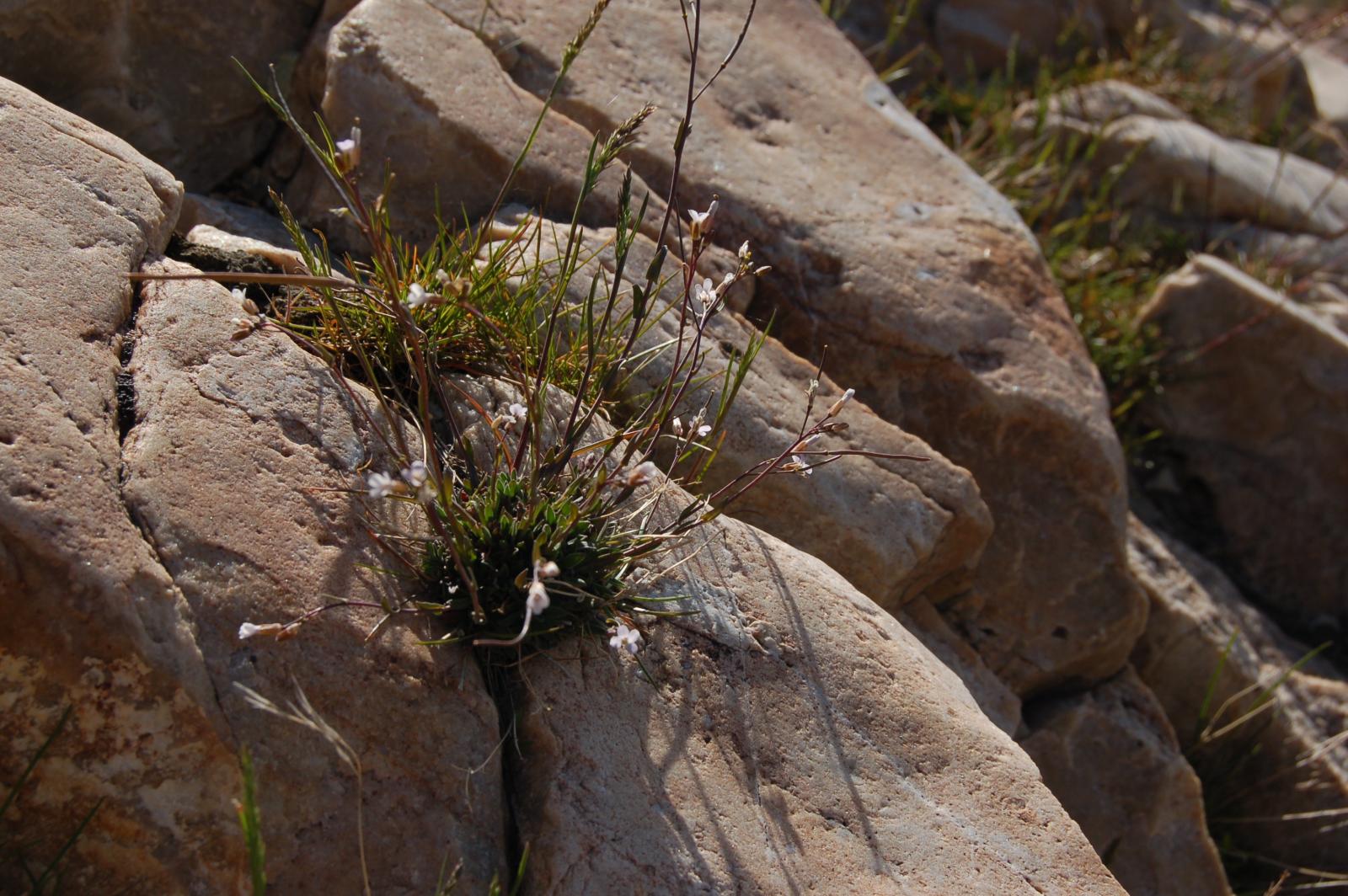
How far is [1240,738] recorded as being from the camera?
4332 mm

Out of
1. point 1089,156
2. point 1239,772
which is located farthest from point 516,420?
point 1089,156

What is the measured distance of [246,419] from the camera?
7.85 ft

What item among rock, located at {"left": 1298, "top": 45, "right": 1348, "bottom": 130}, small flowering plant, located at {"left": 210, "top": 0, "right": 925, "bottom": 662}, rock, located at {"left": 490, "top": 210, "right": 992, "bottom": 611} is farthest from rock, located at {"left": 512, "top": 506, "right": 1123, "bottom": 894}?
rock, located at {"left": 1298, "top": 45, "right": 1348, "bottom": 130}

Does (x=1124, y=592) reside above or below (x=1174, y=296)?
below

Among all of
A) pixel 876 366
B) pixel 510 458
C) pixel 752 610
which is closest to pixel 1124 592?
pixel 876 366

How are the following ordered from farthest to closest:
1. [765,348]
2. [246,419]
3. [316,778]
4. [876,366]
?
[876,366]
[765,348]
[246,419]
[316,778]

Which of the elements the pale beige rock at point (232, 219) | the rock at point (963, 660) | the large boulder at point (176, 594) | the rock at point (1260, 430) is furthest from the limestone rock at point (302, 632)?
the rock at point (1260, 430)

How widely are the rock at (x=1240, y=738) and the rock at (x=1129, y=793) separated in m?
0.45

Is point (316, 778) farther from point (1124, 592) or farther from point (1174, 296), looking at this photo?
point (1174, 296)

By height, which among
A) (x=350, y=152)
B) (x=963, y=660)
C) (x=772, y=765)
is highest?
(x=350, y=152)

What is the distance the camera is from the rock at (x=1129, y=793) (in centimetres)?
379

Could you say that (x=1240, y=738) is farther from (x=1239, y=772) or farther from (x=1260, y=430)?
(x=1260, y=430)

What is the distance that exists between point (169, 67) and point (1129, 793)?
3687 millimetres

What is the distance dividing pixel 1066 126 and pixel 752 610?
13.2 ft
